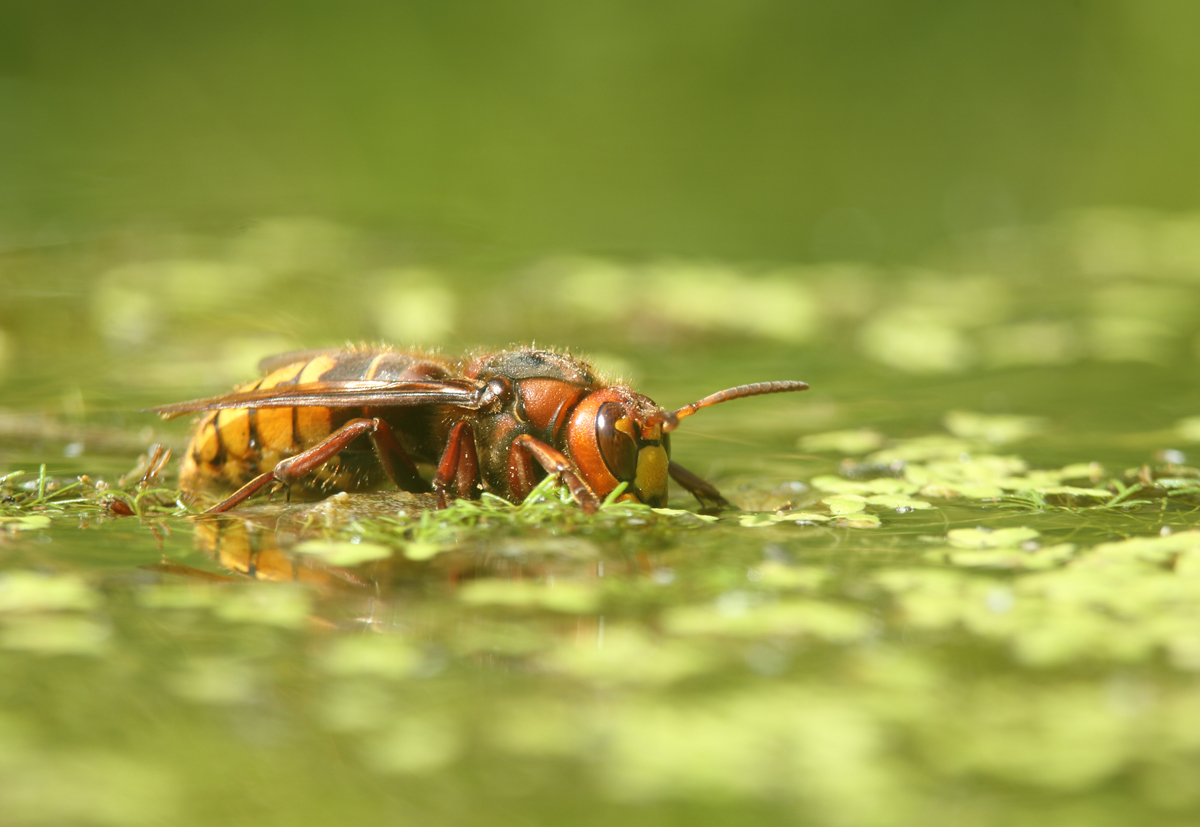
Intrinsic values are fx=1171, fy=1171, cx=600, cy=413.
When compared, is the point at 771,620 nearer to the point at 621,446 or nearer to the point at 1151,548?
the point at 621,446

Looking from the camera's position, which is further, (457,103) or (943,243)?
(457,103)

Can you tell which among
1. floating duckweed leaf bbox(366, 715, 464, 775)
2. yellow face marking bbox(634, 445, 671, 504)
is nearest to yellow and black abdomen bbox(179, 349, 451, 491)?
yellow face marking bbox(634, 445, 671, 504)

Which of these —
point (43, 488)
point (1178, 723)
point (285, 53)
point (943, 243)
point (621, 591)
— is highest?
point (285, 53)

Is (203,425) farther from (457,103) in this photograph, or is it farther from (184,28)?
(184,28)

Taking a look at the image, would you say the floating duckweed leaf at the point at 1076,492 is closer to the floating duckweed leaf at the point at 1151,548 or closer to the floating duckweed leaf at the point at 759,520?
the floating duckweed leaf at the point at 1151,548

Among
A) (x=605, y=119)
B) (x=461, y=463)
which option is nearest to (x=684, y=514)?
(x=461, y=463)

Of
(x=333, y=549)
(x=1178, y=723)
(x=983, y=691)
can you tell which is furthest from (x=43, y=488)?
(x=1178, y=723)
